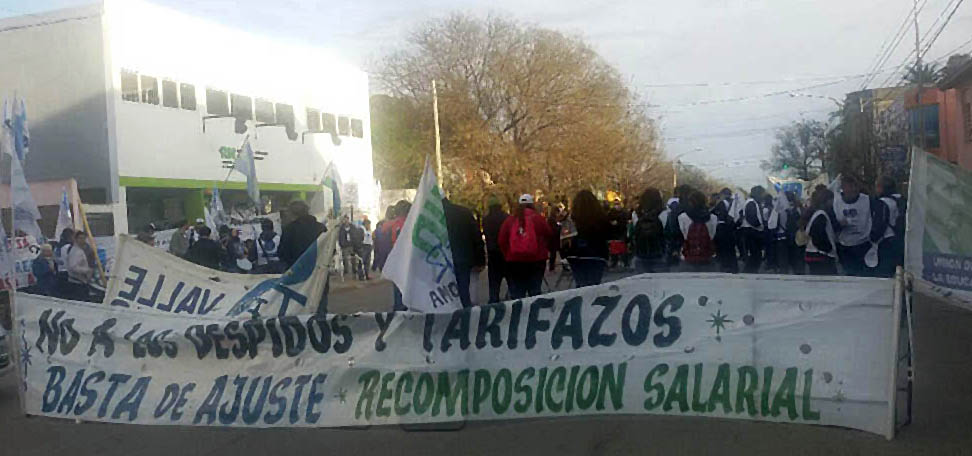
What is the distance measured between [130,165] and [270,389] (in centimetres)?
2741

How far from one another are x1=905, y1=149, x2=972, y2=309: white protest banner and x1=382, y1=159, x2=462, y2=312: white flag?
373 centimetres

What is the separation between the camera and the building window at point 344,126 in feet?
152

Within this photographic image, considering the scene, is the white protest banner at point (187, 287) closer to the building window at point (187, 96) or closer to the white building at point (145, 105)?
the white building at point (145, 105)

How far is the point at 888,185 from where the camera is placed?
1054 cm

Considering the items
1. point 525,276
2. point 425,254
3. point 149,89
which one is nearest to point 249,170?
point 149,89

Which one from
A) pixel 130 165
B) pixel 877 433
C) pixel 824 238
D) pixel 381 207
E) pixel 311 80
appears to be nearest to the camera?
pixel 877 433

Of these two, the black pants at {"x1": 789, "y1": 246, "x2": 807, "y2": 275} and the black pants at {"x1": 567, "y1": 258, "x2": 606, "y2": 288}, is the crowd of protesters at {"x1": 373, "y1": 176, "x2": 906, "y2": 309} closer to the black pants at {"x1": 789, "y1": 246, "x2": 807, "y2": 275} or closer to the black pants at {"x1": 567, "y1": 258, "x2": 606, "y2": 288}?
the black pants at {"x1": 567, "y1": 258, "x2": 606, "y2": 288}

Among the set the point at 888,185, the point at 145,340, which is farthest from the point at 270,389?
the point at 888,185

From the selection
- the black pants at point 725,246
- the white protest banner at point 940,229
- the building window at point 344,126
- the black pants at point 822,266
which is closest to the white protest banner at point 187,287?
the white protest banner at point 940,229

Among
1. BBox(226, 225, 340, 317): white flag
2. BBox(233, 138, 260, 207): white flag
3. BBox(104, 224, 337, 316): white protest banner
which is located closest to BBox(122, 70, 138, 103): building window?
BBox(233, 138, 260, 207): white flag

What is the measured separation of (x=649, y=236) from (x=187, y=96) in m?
27.4

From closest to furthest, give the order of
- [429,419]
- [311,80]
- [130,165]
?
[429,419] → [130,165] → [311,80]

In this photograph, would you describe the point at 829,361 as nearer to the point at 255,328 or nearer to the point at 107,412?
the point at 255,328

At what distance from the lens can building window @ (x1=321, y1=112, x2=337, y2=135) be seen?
4500 cm
